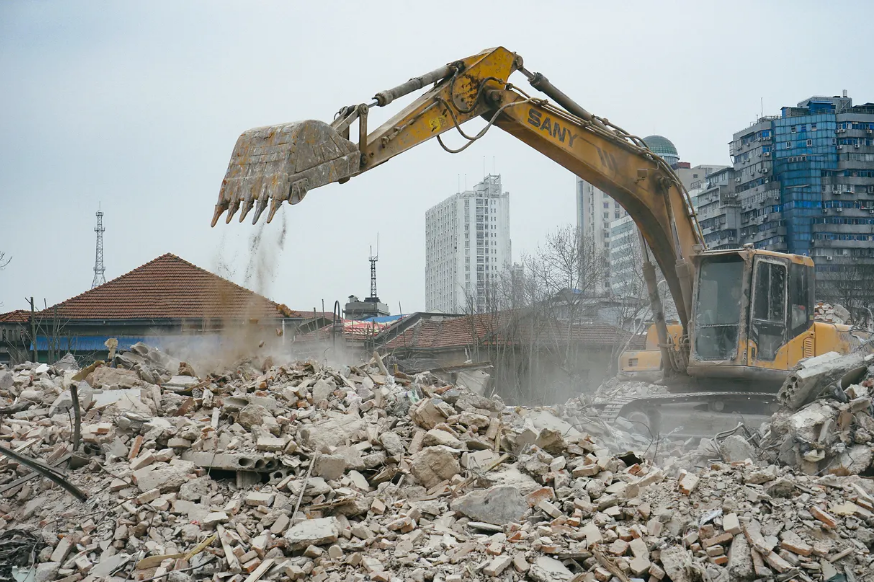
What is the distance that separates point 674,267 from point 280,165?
19.9 feet

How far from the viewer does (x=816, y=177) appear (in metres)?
63.2

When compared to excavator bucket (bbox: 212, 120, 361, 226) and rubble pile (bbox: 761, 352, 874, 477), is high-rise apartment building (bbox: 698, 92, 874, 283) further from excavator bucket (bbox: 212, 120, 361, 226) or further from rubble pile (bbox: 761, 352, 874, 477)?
excavator bucket (bbox: 212, 120, 361, 226)

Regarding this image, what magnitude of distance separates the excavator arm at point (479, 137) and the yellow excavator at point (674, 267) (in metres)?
0.02

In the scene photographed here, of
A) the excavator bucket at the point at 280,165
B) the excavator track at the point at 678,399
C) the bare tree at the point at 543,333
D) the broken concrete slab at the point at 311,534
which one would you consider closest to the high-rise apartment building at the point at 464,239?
the bare tree at the point at 543,333

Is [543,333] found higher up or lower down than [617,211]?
lower down

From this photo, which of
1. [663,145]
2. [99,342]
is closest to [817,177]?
[663,145]

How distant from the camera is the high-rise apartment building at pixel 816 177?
62344mm

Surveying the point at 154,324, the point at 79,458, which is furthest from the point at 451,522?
the point at 154,324

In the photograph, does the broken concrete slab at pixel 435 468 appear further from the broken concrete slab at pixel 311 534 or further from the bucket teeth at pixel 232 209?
the bucket teeth at pixel 232 209

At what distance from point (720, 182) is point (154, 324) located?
2281 inches

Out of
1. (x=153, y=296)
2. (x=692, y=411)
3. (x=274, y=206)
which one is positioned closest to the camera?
(x=274, y=206)

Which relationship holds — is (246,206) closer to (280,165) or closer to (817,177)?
(280,165)

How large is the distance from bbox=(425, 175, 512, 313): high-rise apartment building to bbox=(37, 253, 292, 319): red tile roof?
147 feet

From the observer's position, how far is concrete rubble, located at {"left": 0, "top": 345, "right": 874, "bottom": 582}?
6.23 m
